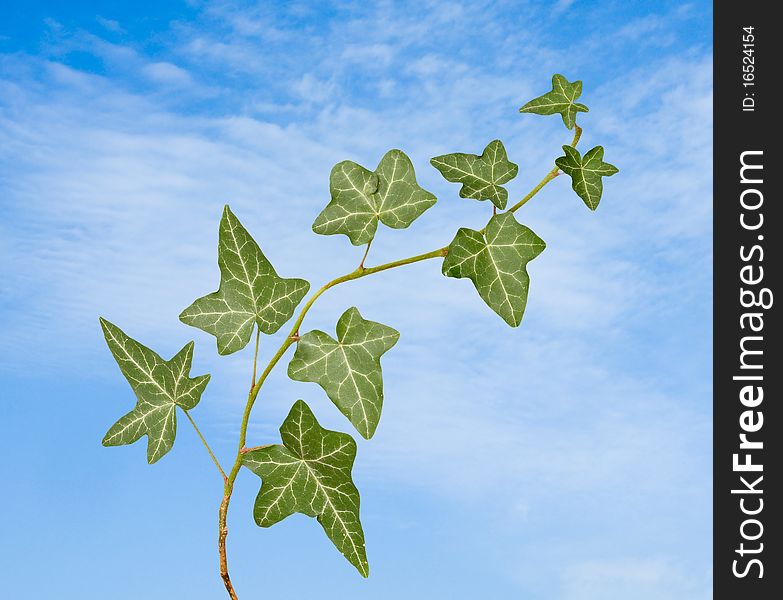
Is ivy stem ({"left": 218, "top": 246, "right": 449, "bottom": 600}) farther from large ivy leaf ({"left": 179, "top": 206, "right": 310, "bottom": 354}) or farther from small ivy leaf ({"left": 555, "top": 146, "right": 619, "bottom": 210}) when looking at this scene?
small ivy leaf ({"left": 555, "top": 146, "right": 619, "bottom": 210})

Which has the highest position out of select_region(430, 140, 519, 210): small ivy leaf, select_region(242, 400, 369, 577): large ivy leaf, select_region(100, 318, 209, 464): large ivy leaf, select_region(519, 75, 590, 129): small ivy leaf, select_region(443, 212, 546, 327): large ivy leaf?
select_region(519, 75, 590, 129): small ivy leaf

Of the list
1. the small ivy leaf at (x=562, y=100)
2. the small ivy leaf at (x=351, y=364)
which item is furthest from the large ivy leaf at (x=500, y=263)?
the small ivy leaf at (x=562, y=100)

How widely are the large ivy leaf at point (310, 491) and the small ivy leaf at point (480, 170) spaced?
0.42 meters

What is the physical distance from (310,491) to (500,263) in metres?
0.39

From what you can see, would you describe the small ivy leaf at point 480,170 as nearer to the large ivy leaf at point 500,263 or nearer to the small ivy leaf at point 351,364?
the large ivy leaf at point 500,263

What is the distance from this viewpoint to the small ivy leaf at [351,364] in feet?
3.46

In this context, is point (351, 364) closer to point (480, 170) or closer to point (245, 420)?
point (245, 420)

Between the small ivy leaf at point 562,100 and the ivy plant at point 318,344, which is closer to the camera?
the ivy plant at point 318,344

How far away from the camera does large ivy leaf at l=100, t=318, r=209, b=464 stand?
1.14 metres

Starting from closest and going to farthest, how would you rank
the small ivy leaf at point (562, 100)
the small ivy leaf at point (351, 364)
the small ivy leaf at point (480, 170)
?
the small ivy leaf at point (351, 364), the small ivy leaf at point (480, 170), the small ivy leaf at point (562, 100)

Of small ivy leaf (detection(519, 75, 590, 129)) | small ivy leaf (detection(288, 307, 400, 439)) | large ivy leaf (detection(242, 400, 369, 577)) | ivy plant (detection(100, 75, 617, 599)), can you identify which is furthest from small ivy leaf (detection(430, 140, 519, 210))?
large ivy leaf (detection(242, 400, 369, 577))
